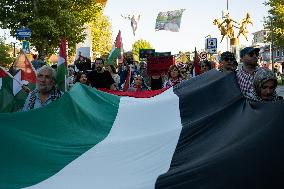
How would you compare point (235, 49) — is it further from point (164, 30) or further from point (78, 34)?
point (78, 34)

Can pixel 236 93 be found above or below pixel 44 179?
above

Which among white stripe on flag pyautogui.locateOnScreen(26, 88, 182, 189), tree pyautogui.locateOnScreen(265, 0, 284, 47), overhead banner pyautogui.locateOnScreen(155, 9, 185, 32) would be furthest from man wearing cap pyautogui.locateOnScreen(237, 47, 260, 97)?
tree pyautogui.locateOnScreen(265, 0, 284, 47)

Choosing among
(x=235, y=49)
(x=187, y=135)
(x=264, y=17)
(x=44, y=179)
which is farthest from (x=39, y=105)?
(x=264, y=17)

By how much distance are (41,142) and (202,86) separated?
191 cm

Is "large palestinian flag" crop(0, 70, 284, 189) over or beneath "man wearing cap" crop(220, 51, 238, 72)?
beneath

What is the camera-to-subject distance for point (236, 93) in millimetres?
4551

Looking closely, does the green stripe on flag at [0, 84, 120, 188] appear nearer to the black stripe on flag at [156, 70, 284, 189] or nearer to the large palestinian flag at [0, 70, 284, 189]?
the large palestinian flag at [0, 70, 284, 189]

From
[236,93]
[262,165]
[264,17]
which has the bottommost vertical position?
[262,165]

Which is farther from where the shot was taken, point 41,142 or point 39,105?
point 39,105

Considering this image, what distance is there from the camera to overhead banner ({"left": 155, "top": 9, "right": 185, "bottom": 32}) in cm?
3241

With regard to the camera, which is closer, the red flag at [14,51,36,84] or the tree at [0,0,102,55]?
the red flag at [14,51,36,84]

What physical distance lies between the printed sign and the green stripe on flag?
17.2 ft

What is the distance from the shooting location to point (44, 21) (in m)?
29.5

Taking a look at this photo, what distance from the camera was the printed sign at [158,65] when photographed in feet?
37.7
